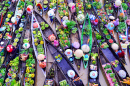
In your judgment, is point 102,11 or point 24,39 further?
point 102,11

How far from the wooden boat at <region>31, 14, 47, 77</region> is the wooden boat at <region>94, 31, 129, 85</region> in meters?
3.42

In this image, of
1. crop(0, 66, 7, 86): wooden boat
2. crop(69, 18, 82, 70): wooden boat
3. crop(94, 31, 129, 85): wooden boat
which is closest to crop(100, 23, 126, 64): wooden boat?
crop(94, 31, 129, 85): wooden boat

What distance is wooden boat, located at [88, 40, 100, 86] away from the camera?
6.41 metres

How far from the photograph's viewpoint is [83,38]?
25.2 feet

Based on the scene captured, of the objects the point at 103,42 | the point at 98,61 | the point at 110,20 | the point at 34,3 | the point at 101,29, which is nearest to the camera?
the point at 98,61

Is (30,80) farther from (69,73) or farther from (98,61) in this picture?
(98,61)

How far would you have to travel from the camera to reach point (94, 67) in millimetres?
6664

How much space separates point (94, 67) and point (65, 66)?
1.60 metres

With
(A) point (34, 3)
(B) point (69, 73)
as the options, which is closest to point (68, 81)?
(B) point (69, 73)

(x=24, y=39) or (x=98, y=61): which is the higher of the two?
(x=24, y=39)

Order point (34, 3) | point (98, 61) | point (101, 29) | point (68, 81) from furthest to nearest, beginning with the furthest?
point (34, 3) < point (101, 29) < point (98, 61) < point (68, 81)

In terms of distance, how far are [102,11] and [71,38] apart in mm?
3298

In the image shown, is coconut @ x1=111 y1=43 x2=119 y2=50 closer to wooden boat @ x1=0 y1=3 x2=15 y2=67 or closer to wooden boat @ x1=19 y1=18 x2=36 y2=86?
wooden boat @ x1=19 y1=18 x2=36 y2=86

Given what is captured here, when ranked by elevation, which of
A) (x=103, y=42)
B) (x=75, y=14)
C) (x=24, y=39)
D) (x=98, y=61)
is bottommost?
(x=98, y=61)
